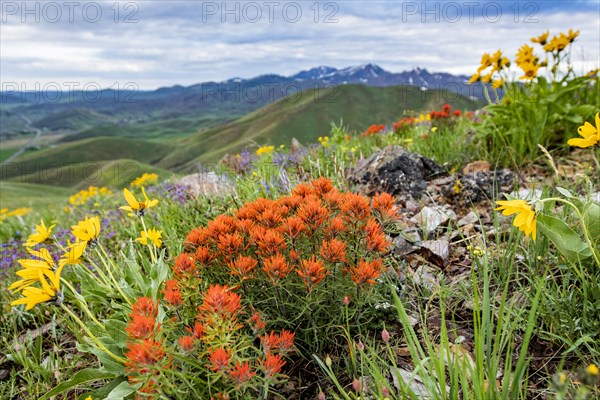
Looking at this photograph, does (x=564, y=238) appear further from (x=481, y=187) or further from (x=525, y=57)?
(x=525, y=57)

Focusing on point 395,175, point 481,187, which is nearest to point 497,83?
point 481,187

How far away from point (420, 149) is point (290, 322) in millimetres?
4401

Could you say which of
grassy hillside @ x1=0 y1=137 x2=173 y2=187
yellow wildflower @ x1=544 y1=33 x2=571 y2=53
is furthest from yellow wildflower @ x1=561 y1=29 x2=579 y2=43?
grassy hillside @ x1=0 y1=137 x2=173 y2=187

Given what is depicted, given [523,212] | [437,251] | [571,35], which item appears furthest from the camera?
[571,35]

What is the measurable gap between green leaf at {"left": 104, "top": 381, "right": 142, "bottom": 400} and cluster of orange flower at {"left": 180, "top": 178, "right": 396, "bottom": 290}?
57cm

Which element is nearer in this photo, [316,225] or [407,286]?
[316,225]

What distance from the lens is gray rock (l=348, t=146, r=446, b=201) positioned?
4.42 metres

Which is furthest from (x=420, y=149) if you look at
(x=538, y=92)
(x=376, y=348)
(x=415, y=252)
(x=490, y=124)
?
(x=376, y=348)

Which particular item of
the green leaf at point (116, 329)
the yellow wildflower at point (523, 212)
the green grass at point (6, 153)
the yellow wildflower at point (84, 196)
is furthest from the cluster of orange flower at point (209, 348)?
the green grass at point (6, 153)

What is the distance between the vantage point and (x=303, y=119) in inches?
5920

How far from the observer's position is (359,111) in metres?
170

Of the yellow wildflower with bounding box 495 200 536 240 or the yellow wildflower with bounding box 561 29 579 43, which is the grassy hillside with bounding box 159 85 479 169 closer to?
the yellow wildflower with bounding box 561 29 579 43

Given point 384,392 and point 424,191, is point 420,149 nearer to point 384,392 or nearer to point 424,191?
point 424,191

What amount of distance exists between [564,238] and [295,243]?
5.04 feet
